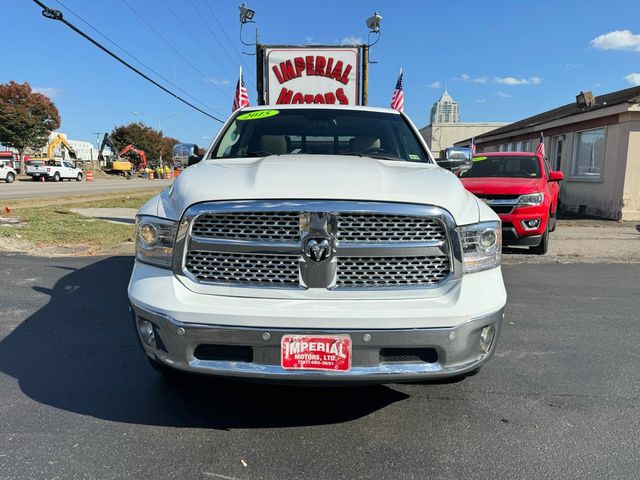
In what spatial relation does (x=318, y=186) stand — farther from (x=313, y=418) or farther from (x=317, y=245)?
(x=313, y=418)

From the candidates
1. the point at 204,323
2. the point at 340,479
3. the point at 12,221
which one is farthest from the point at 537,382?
the point at 12,221

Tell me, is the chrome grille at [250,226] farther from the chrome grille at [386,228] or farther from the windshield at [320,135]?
the windshield at [320,135]

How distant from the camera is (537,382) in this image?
3326mm

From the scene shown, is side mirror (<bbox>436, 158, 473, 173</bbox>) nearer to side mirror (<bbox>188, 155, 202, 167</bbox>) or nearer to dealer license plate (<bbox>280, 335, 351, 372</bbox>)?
side mirror (<bbox>188, 155, 202, 167</bbox>)

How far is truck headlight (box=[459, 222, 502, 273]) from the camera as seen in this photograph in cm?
252

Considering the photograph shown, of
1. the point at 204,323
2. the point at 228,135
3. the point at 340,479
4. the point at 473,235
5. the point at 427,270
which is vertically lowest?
the point at 340,479

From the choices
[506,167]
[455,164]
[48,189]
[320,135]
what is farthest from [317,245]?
[48,189]

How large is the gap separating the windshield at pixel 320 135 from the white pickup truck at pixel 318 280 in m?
1.36

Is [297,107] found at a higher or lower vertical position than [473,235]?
higher

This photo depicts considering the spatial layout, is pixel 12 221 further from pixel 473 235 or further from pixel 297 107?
pixel 473 235

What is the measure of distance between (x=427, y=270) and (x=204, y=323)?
1117 millimetres

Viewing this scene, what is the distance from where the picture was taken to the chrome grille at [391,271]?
96.5 inches

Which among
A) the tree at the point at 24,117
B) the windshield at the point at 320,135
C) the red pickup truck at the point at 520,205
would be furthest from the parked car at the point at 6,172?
the windshield at the point at 320,135

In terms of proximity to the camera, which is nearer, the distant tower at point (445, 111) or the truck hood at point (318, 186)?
the truck hood at point (318, 186)
